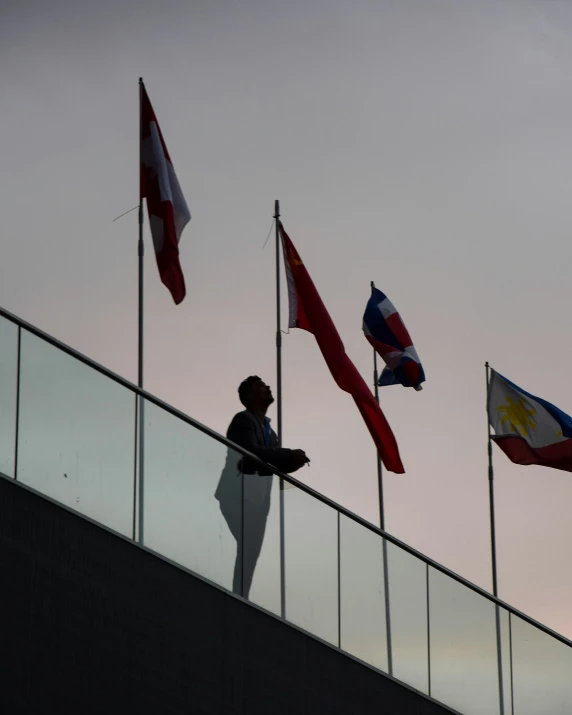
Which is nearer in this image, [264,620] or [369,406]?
[264,620]

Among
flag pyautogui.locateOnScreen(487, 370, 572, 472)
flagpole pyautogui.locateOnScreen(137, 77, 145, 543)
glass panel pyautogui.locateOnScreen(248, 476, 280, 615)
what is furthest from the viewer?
flag pyautogui.locateOnScreen(487, 370, 572, 472)

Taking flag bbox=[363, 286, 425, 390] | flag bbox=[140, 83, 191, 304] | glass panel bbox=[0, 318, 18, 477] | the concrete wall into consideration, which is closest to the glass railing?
glass panel bbox=[0, 318, 18, 477]

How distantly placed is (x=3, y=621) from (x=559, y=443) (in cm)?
971

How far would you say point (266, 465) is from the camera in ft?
43.3

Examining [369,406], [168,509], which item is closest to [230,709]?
[168,509]

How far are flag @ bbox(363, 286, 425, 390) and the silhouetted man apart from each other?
6.37m

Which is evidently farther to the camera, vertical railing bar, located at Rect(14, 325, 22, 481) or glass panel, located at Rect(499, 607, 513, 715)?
glass panel, located at Rect(499, 607, 513, 715)

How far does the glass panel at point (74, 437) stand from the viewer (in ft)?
38.8

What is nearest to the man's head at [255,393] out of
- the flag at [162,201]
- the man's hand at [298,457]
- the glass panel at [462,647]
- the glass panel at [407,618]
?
the man's hand at [298,457]

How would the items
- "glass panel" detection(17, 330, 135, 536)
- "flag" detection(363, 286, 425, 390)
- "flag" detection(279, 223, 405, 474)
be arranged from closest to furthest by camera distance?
"glass panel" detection(17, 330, 135, 536) < "flag" detection(279, 223, 405, 474) < "flag" detection(363, 286, 425, 390)

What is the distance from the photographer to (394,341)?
20016 millimetres

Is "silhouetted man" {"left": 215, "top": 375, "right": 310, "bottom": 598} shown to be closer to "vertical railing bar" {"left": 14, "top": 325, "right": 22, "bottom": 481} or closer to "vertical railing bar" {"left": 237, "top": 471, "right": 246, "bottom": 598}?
"vertical railing bar" {"left": 237, "top": 471, "right": 246, "bottom": 598}

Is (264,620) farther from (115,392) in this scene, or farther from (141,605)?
(115,392)

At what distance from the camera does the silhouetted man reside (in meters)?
12.9
